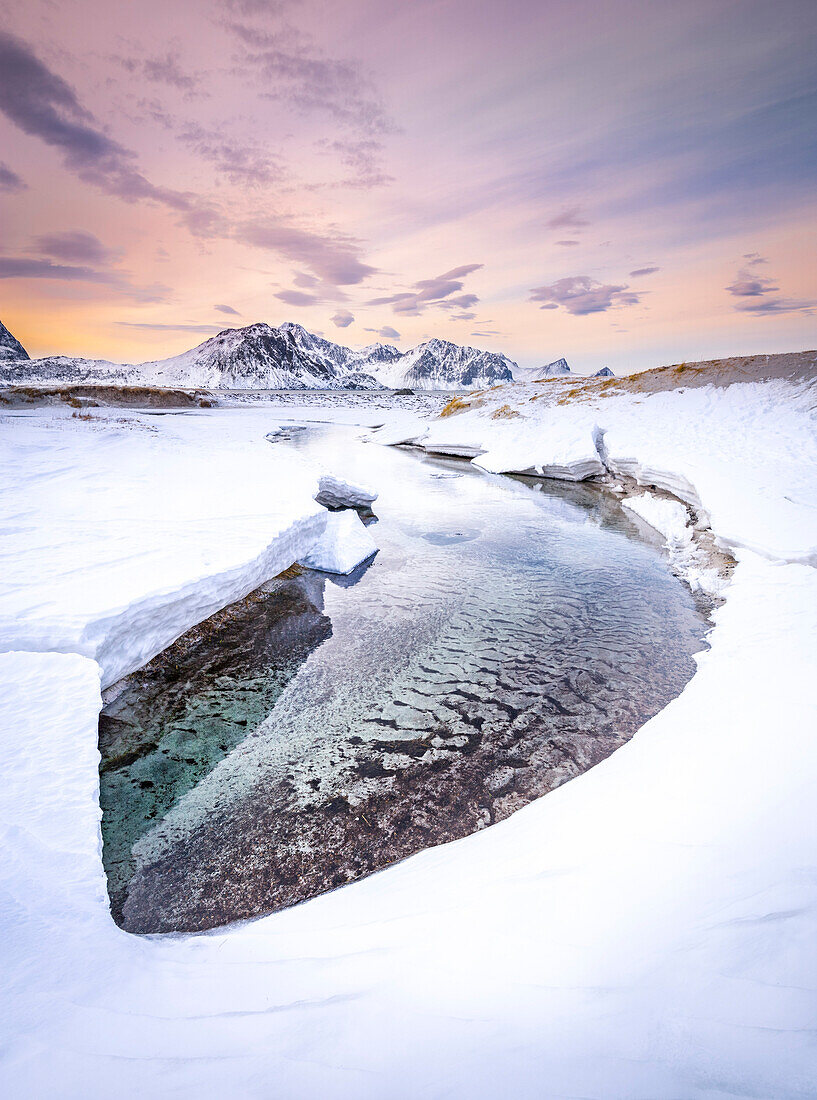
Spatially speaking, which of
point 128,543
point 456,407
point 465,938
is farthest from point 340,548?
point 456,407

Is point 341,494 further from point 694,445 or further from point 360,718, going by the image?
point 694,445

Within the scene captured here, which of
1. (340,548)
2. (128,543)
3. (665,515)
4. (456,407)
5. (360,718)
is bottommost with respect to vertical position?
(665,515)

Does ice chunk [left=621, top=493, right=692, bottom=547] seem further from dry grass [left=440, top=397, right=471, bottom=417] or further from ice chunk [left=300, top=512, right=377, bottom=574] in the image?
dry grass [left=440, top=397, right=471, bottom=417]

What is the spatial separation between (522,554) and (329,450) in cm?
1808

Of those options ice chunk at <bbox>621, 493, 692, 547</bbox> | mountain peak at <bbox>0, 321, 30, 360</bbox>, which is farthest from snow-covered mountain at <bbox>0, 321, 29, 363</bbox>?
ice chunk at <bbox>621, 493, 692, 547</bbox>

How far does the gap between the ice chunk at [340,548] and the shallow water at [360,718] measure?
0.30 meters

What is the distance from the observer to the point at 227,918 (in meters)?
2.98

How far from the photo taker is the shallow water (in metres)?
3.42

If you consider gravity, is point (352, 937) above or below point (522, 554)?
above

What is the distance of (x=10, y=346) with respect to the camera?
160 metres

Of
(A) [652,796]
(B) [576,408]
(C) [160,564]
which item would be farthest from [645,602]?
(B) [576,408]

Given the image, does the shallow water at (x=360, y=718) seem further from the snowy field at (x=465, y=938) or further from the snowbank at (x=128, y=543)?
the snowbank at (x=128, y=543)

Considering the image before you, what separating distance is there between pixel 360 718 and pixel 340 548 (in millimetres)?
4573

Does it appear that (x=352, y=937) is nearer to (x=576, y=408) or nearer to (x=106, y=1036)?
(x=106, y=1036)
